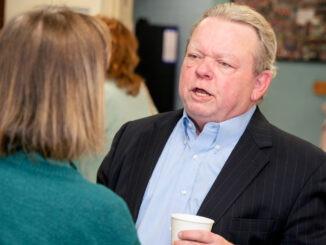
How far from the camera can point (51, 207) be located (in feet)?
3.29

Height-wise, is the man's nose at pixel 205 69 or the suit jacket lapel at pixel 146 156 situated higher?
the man's nose at pixel 205 69

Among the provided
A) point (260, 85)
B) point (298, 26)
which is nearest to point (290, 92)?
point (298, 26)

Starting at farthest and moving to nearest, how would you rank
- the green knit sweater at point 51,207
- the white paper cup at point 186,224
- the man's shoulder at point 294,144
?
1. the man's shoulder at point 294,144
2. the white paper cup at point 186,224
3. the green knit sweater at point 51,207

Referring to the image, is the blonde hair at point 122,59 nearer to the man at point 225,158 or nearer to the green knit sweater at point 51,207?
the man at point 225,158

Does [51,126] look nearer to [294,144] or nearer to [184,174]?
[184,174]

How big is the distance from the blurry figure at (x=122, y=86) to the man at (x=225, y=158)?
3.75 ft

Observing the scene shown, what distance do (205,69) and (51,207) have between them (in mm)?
855

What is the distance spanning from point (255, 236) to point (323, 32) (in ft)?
9.98

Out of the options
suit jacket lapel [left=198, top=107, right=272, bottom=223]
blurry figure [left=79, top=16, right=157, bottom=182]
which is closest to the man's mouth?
suit jacket lapel [left=198, top=107, right=272, bottom=223]

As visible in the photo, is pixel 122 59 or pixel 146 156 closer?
pixel 146 156

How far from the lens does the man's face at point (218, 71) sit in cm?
172

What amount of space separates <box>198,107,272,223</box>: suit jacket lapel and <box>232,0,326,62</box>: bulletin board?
2691mm

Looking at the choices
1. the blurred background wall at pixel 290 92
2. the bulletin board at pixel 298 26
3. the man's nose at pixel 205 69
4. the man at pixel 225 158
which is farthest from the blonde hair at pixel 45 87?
the bulletin board at pixel 298 26

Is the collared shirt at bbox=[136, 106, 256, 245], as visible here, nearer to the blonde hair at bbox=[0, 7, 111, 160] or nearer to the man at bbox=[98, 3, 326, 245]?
the man at bbox=[98, 3, 326, 245]
